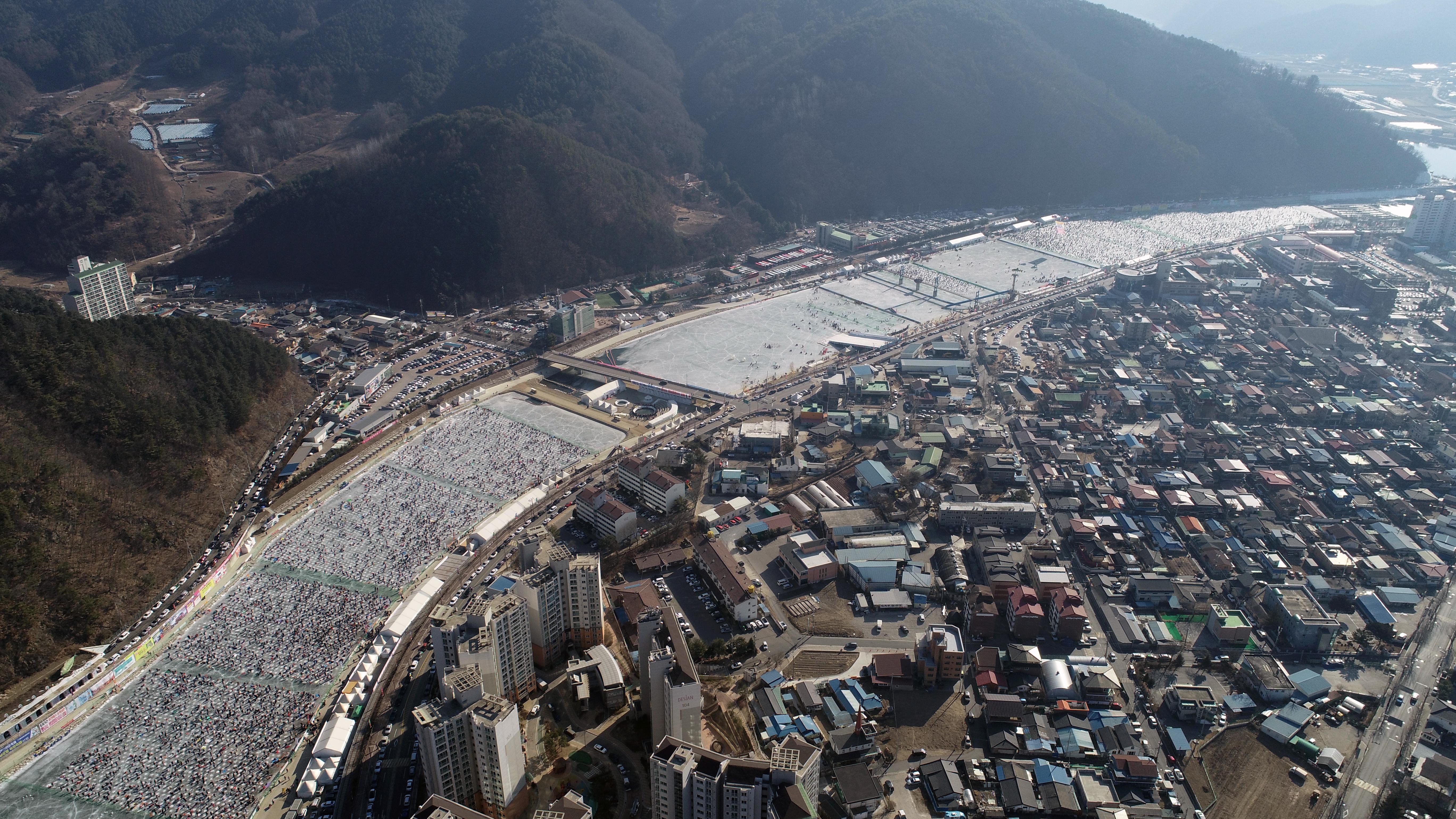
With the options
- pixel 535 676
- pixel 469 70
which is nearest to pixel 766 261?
pixel 469 70

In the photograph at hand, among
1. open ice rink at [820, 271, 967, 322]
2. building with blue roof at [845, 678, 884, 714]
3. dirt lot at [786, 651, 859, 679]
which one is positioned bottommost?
dirt lot at [786, 651, 859, 679]

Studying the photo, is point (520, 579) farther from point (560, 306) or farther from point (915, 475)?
point (560, 306)

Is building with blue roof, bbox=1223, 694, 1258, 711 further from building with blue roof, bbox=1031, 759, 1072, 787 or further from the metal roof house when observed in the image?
building with blue roof, bbox=1031, 759, 1072, 787

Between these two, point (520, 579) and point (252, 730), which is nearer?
point (252, 730)

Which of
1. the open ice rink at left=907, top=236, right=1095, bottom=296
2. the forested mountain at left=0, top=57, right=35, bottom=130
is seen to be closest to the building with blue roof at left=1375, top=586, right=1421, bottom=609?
the open ice rink at left=907, top=236, right=1095, bottom=296

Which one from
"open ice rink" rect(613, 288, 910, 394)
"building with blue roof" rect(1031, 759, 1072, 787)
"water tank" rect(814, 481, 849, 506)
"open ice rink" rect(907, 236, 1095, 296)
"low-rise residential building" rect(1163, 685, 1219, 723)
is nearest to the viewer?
"building with blue roof" rect(1031, 759, 1072, 787)

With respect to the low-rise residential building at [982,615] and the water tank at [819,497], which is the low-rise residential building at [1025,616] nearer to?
the low-rise residential building at [982,615]
